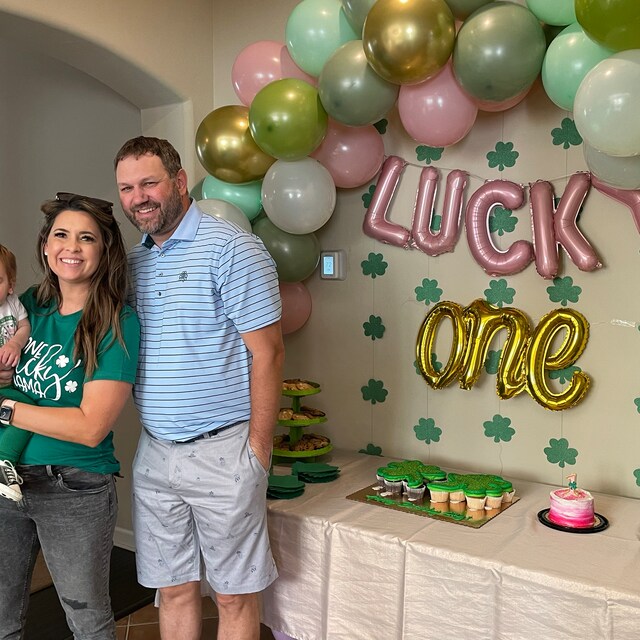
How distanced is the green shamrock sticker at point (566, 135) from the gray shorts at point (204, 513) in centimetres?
134

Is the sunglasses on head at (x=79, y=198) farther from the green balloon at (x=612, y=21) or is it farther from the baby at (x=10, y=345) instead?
the green balloon at (x=612, y=21)

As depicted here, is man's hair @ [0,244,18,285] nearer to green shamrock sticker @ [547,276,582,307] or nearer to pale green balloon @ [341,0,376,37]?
pale green balloon @ [341,0,376,37]

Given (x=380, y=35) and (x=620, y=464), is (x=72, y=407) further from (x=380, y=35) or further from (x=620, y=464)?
(x=620, y=464)

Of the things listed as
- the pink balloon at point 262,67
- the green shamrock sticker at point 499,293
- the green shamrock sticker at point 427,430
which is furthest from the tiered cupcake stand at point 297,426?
the pink balloon at point 262,67

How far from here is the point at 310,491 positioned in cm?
225

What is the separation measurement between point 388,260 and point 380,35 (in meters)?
0.90

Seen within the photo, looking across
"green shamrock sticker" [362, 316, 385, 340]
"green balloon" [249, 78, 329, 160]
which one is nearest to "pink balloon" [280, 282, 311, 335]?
"green shamrock sticker" [362, 316, 385, 340]

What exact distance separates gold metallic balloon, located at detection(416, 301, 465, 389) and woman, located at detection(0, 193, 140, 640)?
1101 mm

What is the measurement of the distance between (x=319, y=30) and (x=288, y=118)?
12.5 inches

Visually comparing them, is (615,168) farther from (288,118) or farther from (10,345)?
(10,345)

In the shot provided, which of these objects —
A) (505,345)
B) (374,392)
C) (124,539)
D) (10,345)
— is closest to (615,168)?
(505,345)

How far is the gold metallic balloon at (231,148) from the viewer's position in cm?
235

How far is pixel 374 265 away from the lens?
8.68 ft

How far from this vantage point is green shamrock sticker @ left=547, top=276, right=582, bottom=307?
223 centimetres
